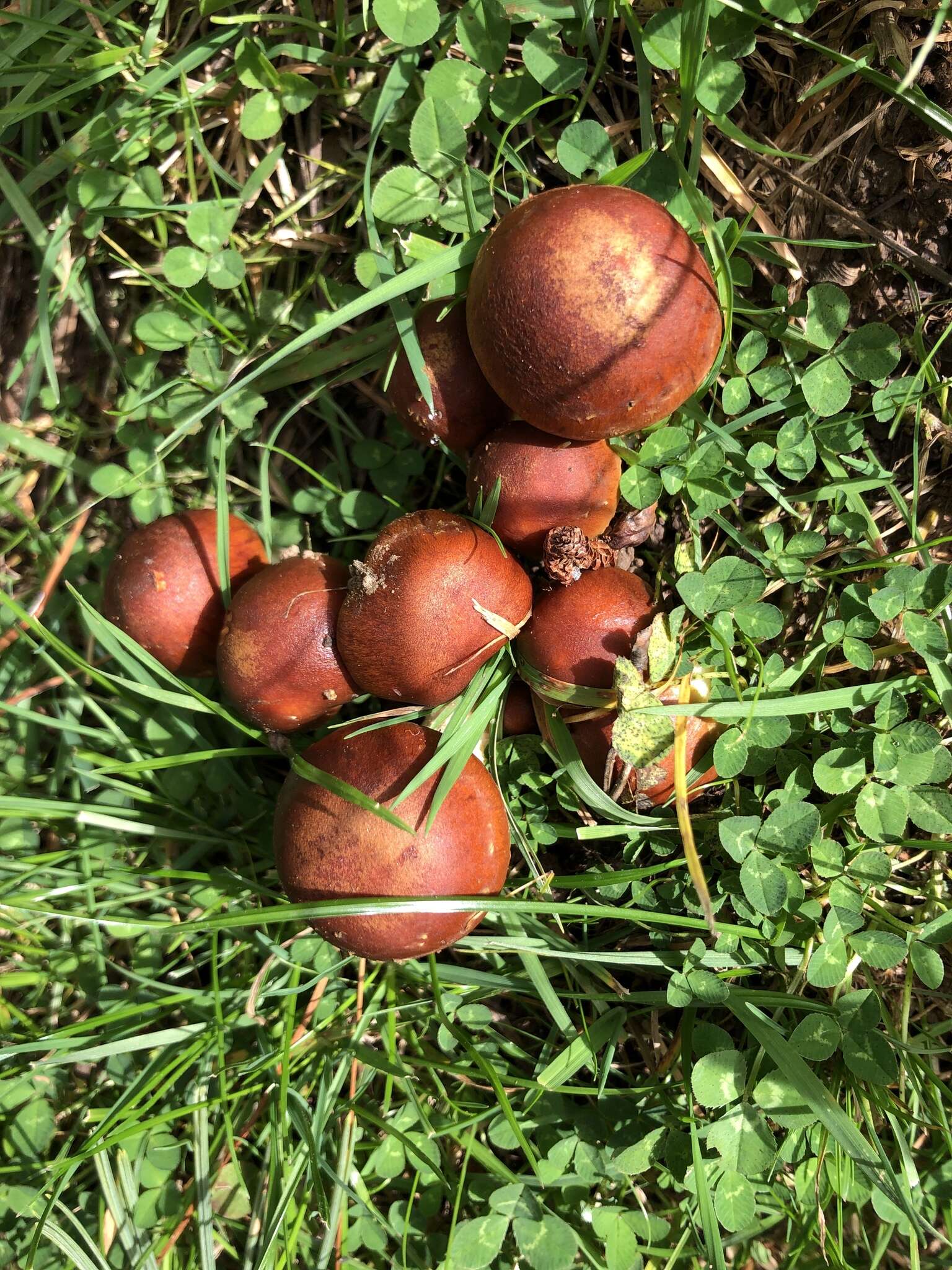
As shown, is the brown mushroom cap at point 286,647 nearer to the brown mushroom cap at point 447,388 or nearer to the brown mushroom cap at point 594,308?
the brown mushroom cap at point 447,388

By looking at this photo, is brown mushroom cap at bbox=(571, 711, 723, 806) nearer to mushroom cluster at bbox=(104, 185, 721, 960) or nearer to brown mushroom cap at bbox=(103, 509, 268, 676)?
mushroom cluster at bbox=(104, 185, 721, 960)

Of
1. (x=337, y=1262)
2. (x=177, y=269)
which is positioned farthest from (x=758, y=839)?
(x=177, y=269)

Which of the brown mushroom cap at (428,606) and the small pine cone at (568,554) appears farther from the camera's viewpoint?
the small pine cone at (568,554)

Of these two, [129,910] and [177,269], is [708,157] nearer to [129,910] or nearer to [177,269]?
[177,269]

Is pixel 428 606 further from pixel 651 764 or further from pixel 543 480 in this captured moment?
pixel 651 764

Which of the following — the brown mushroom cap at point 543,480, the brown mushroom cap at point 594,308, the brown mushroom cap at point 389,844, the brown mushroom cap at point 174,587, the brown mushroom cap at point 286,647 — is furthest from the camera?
the brown mushroom cap at point 174,587

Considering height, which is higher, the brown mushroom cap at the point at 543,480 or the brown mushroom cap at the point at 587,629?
the brown mushroom cap at the point at 543,480

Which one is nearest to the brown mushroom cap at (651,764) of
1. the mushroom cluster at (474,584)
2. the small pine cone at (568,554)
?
the mushroom cluster at (474,584)
